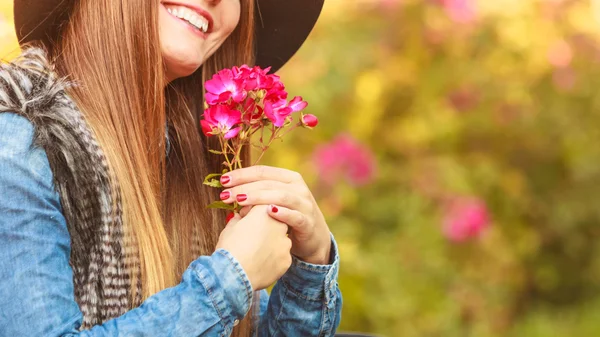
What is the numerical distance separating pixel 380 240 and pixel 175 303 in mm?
2155

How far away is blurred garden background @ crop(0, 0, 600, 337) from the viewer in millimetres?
3168

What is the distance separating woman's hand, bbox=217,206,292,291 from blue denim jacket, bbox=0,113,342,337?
20mm

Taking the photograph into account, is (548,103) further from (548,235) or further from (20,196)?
(20,196)

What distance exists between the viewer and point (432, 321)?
3.12 m

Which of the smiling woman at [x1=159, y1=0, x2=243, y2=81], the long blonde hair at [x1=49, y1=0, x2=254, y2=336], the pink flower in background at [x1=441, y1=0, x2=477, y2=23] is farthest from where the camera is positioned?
the pink flower in background at [x1=441, y1=0, x2=477, y2=23]

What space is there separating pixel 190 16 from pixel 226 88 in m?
0.29

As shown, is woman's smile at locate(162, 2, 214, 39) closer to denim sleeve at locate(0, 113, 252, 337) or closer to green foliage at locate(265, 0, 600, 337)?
denim sleeve at locate(0, 113, 252, 337)

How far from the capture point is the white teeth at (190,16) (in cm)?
145

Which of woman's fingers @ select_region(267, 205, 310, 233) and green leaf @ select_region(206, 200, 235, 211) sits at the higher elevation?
green leaf @ select_region(206, 200, 235, 211)

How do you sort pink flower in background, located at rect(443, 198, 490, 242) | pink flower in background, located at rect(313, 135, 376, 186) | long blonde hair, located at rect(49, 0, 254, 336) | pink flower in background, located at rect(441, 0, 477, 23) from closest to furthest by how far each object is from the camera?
1. long blonde hair, located at rect(49, 0, 254, 336)
2. pink flower in background, located at rect(313, 135, 376, 186)
3. pink flower in background, located at rect(443, 198, 490, 242)
4. pink flower in background, located at rect(441, 0, 477, 23)

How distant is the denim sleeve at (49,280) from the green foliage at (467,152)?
1920 mm

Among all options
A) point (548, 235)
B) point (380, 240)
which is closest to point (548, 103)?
point (548, 235)

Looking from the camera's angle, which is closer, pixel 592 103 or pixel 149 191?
pixel 149 191

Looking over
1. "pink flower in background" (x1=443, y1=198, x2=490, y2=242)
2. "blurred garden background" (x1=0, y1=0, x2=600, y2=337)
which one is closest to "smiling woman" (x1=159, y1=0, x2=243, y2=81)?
"blurred garden background" (x1=0, y1=0, x2=600, y2=337)
